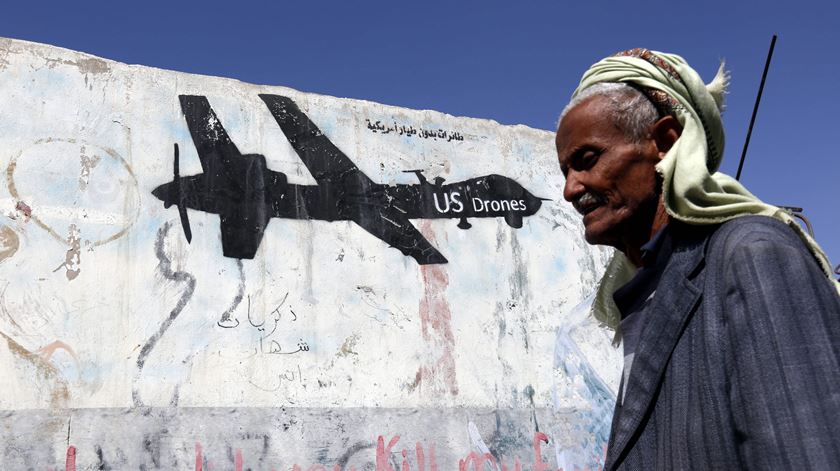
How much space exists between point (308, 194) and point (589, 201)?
3933 millimetres

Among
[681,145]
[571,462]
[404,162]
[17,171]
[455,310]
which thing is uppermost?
[404,162]

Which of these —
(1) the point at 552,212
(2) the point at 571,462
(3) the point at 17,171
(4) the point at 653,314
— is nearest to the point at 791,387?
(4) the point at 653,314

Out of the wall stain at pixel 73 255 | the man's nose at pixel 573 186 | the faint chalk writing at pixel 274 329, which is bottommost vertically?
the man's nose at pixel 573 186

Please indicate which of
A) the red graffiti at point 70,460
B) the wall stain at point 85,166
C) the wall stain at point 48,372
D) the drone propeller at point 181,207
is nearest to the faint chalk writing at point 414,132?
the drone propeller at point 181,207

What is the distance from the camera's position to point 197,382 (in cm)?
462

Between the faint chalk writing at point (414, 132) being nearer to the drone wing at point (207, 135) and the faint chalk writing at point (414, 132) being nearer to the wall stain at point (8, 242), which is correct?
the drone wing at point (207, 135)

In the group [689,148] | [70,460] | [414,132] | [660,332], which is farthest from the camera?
[414,132]

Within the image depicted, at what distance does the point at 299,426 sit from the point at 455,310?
4.61 ft

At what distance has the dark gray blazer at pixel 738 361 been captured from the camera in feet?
3.50

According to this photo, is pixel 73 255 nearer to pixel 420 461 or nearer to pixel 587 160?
pixel 420 461

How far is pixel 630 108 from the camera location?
5.17 feet

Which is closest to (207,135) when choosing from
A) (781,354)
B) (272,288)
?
(272,288)

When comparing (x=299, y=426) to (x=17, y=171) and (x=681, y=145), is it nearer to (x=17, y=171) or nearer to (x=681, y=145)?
(x=17, y=171)

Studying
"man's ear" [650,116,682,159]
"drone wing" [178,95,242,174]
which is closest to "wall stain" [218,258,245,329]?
"drone wing" [178,95,242,174]
